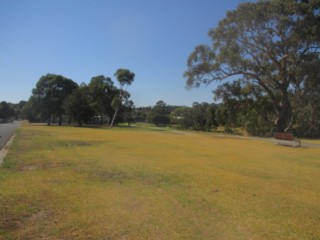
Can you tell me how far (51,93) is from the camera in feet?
215

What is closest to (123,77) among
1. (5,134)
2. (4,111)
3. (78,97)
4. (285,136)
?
(78,97)

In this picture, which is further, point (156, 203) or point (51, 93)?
point (51, 93)

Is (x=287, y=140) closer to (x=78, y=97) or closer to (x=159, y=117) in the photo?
(x=78, y=97)

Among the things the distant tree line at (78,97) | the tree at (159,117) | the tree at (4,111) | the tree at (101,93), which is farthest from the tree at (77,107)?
the tree at (4,111)

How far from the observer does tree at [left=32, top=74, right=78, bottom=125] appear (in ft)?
213

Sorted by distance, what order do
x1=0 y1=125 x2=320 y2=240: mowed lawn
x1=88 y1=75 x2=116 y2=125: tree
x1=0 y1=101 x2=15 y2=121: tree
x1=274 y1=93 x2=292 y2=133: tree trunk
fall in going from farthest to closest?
1. x1=0 y1=101 x2=15 y2=121: tree
2. x1=88 y1=75 x2=116 y2=125: tree
3. x1=274 y1=93 x2=292 y2=133: tree trunk
4. x1=0 y1=125 x2=320 y2=240: mowed lawn

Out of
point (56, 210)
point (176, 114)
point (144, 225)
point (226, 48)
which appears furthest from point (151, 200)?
point (176, 114)

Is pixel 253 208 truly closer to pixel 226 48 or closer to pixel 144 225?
pixel 144 225

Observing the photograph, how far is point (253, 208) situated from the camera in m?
5.96

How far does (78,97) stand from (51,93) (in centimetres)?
1067

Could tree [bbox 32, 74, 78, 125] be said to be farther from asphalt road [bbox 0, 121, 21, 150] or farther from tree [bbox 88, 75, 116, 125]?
asphalt road [bbox 0, 121, 21, 150]

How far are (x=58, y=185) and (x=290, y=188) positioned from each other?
6.03m

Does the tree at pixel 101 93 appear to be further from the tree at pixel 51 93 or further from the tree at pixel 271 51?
the tree at pixel 271 51

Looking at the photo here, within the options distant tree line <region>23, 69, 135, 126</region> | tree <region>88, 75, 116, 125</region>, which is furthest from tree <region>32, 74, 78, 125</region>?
tree <region>88, 75, 116, 125</region>
